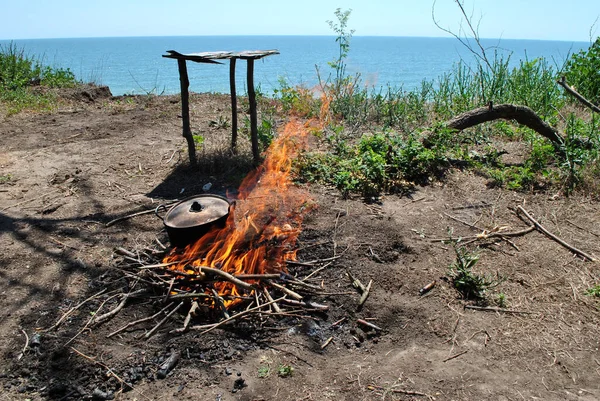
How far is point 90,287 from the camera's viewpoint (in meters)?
3.83

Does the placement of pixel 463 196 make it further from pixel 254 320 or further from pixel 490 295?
pixel 254 320

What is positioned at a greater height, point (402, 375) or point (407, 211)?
point (407, 211)

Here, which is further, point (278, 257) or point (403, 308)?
point (278, 257)

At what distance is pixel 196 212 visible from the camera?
4.00 metres

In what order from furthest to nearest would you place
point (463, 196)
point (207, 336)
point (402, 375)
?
1. point (463, 196)
2. point (207, 336)
3. point (402, 375)

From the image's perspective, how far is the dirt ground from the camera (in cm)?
292

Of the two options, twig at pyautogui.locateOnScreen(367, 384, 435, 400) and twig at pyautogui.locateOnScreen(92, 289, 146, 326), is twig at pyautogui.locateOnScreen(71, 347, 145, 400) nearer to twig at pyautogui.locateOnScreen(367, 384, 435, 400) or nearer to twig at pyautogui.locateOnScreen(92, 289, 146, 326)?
twig at pyautogui.locateOnScreen(92, 289, 146, 326)

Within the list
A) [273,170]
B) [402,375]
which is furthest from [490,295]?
[273,170]

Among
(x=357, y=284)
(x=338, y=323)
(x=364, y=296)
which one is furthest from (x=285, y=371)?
(x=357, y=284)

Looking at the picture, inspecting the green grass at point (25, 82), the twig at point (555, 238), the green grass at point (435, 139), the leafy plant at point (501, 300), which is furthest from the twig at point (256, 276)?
the green grass at point (25, 82)

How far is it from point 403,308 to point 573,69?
27.3ft

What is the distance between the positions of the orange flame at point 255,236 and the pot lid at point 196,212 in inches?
4.8

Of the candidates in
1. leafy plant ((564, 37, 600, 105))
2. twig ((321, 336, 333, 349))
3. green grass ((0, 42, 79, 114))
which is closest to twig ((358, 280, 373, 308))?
twig ((321, 336, 333, 349))

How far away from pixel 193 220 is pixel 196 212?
0.39 ft
